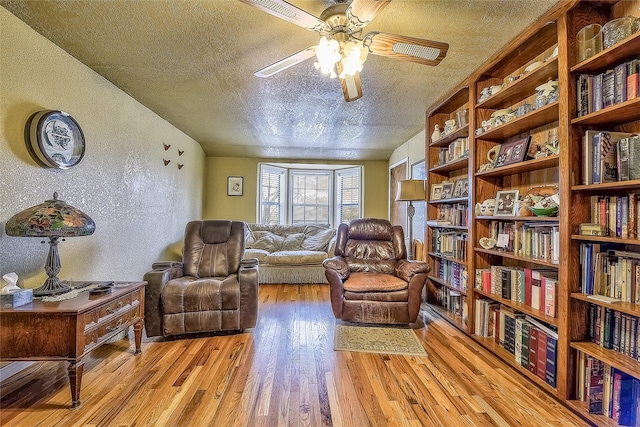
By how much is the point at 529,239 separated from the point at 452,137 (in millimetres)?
1372

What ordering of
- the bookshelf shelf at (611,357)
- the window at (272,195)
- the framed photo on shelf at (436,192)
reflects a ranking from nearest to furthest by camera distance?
the bookshelf shelf at (611,357)
the framed photo on shelf at (436,192)
the window at (272,195)

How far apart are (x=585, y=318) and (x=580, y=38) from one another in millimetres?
1646

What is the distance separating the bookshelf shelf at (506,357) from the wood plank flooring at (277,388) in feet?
0.15

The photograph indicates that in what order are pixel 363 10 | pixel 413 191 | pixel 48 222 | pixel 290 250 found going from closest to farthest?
pixel 363 10 < pixel 48 222 < pixel 413 191 < pixel 290 250

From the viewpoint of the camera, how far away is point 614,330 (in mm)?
1578

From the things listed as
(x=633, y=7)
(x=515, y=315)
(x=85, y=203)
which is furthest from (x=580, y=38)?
(x=85, y=203)

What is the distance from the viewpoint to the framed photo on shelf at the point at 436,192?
334 cm

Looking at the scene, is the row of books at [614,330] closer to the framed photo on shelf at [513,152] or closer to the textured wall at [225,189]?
the framed photo on shelf at [513,152]

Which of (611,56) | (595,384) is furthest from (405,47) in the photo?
(595,384)

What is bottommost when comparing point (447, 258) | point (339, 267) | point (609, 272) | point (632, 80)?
point (339, 267)

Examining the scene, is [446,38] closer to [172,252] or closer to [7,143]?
[7,143]

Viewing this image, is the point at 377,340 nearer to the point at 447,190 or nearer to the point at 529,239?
the point at 529,239

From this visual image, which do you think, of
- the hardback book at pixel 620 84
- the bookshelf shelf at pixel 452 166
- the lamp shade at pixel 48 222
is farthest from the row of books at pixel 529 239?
the lamp shade at pixel 48 222

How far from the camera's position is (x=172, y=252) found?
14.1ft
